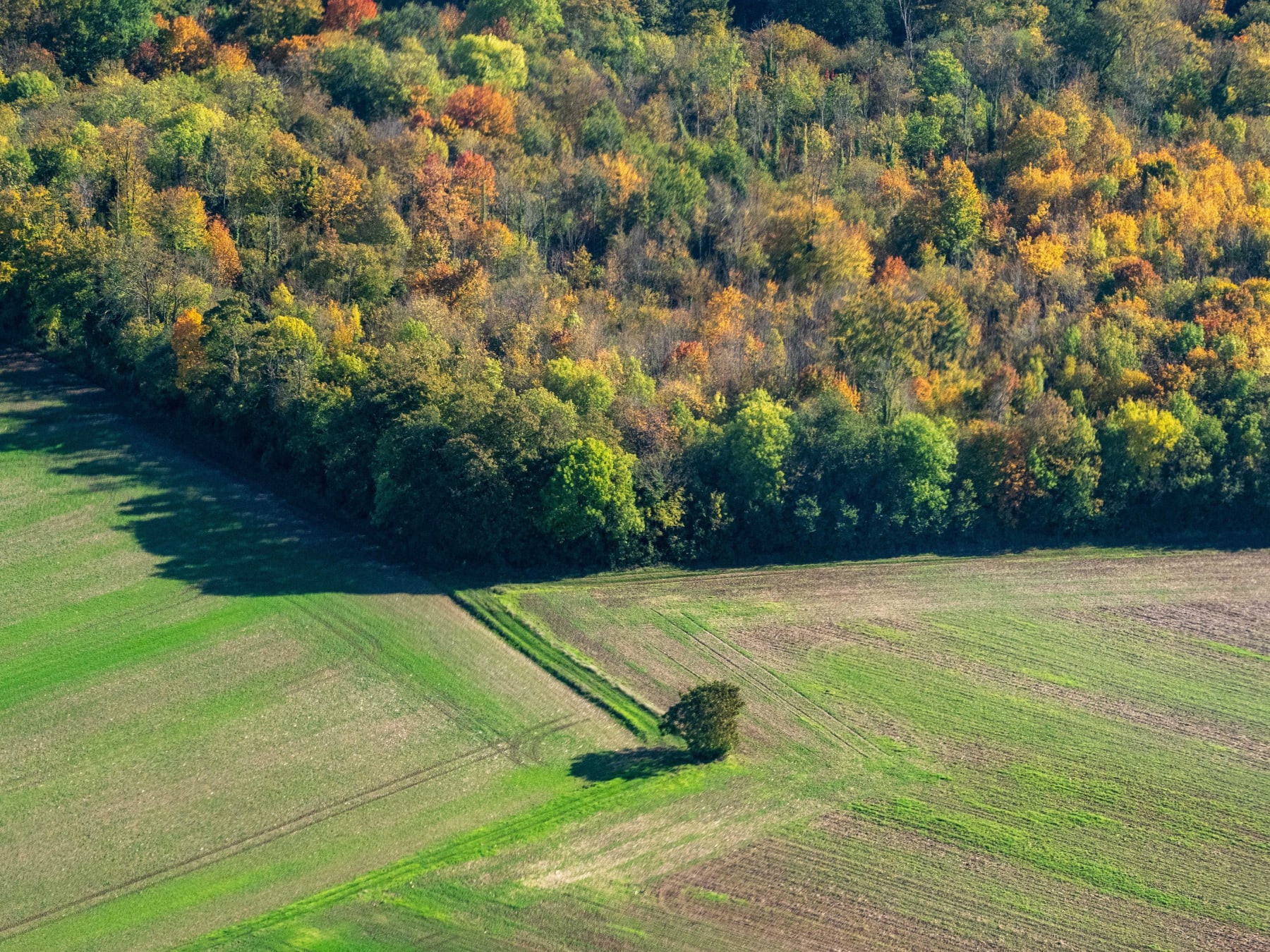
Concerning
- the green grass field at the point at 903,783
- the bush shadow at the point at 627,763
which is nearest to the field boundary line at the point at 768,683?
the green grass field at the point at 903,783

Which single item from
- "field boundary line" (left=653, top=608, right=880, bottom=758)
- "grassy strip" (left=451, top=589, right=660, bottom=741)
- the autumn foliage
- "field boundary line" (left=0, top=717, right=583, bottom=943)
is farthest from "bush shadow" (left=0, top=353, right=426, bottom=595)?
the autumn foliage

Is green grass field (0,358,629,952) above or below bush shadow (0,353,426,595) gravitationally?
below

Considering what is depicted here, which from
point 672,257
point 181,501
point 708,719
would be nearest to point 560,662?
point 708,719

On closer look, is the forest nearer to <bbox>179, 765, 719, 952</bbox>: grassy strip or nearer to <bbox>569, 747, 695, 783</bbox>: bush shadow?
<bbox>569, 747, 695, 783</bbox>: bush shadow

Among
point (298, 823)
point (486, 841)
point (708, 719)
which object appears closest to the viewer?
point (486, 841)

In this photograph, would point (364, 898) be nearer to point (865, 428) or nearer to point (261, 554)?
point (261, 554)

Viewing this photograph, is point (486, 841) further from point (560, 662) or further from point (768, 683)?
point (768, 683)

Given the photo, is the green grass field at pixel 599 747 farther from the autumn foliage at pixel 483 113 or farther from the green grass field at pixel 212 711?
the autumn foliage at pixel 483 113
